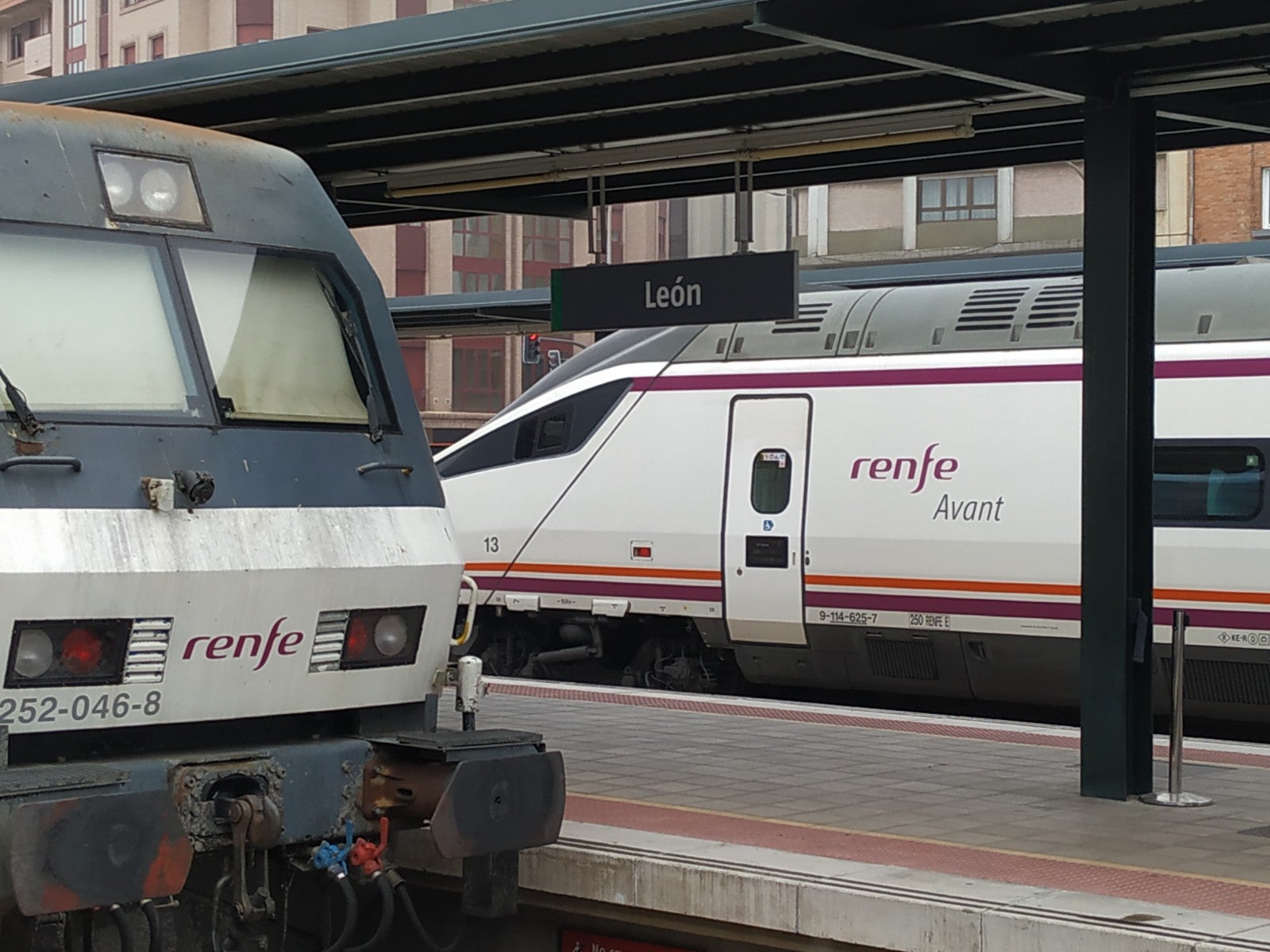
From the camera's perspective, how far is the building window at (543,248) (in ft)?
214

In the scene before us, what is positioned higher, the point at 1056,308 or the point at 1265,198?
the point at 1265,198

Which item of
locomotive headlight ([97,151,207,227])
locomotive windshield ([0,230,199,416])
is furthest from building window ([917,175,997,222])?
locomotive windshield ([0,230,199,416])

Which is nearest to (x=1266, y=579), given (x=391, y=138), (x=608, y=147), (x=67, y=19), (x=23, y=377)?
(x=608, y=147)

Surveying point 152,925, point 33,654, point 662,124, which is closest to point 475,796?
point 152,925

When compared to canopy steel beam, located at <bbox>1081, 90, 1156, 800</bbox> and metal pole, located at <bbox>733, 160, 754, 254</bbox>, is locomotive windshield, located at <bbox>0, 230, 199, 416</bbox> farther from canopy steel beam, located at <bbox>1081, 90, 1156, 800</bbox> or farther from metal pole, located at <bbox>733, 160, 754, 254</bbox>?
canopy steel beam, located at <bbox>1081, 90, 1156, 800</bbox>

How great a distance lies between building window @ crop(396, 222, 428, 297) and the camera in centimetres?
5950

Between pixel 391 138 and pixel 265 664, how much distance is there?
15.4 ft

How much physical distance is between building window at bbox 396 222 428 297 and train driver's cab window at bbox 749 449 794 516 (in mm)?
45254

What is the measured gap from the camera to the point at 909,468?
14195 mm

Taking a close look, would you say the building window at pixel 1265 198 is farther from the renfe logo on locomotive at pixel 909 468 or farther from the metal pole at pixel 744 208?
the metal pole at pixel 744 208

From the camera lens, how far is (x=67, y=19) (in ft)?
217

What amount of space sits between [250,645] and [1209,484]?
8.41 m

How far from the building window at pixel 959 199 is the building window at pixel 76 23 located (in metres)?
32.4

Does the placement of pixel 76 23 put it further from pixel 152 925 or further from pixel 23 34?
pixel 152 925
